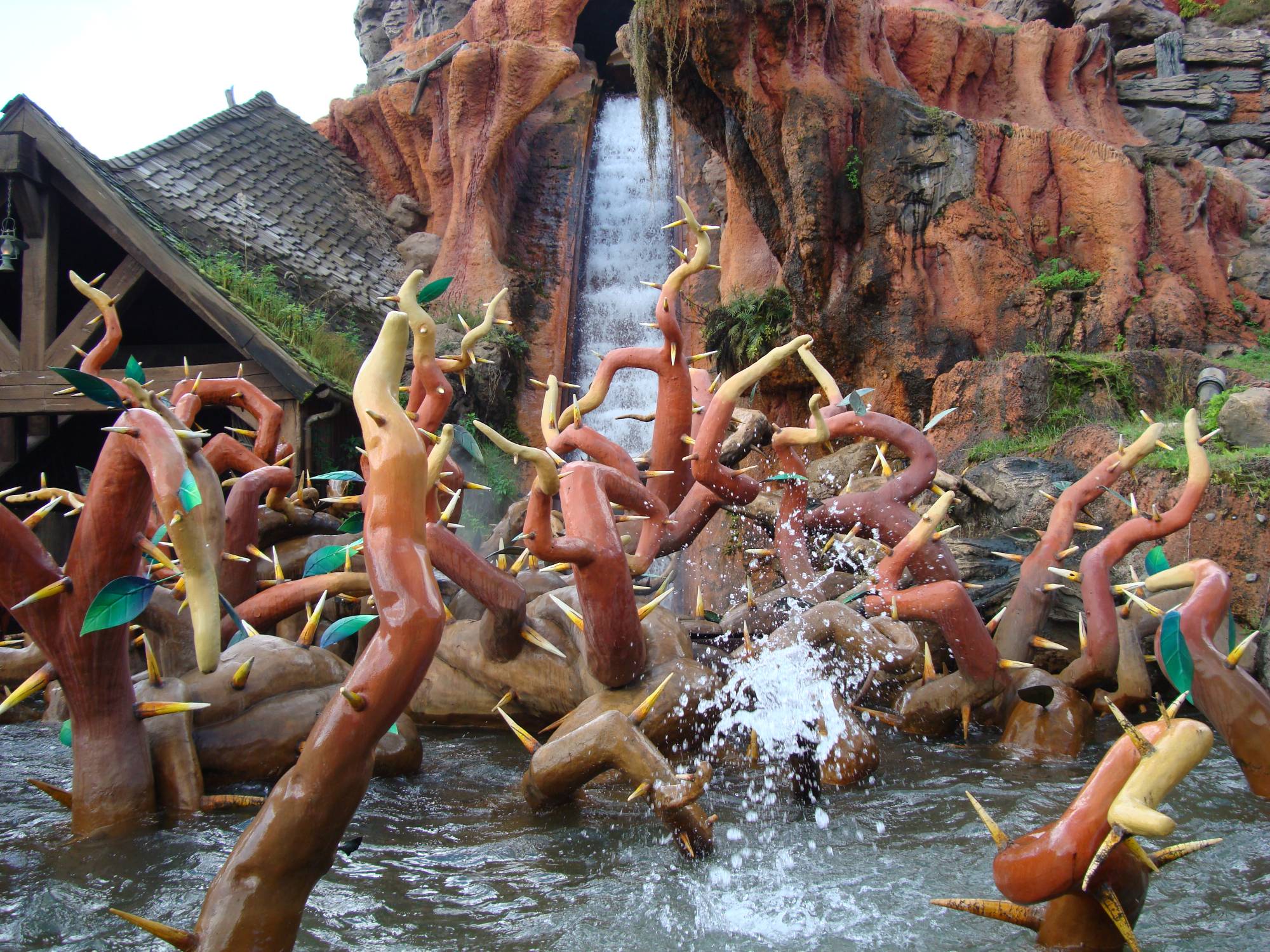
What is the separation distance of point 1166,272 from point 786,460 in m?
7.76

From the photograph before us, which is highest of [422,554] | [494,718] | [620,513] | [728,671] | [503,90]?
[503,90]

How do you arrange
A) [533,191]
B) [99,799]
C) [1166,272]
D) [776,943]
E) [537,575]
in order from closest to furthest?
1. [776,943]
2. [99,799]
3. [537,575]
4. [1166,272]
5. [533,191]

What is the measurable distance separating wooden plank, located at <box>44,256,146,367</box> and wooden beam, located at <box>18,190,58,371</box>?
0.13 meters

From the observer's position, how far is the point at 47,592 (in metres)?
3.16

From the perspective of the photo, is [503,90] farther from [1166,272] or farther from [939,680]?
[939,680]

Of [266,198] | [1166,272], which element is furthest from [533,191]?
[1166,272]

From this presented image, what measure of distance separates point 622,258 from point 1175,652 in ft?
48.5

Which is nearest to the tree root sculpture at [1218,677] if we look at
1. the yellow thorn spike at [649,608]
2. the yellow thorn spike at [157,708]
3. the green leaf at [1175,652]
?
the green leaf at [1175,652]

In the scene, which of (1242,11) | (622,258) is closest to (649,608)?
(622,258)

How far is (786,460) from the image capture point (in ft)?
17.6

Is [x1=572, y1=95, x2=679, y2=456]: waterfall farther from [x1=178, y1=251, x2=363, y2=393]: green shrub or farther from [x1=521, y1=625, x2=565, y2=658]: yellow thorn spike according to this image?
[x1=521, y1=625, x2=565, y2=658]: yellow thorn spike

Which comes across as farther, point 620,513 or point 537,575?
point 620,513

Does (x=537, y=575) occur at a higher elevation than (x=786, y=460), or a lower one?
lower

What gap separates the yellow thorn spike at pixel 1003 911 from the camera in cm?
231
